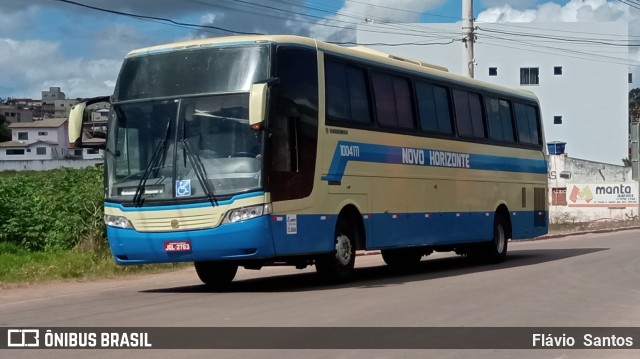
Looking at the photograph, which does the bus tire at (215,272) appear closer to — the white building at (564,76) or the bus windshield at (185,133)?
the bus windshield at (185,133)

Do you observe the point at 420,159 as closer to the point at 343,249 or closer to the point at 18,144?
the point at 343,249

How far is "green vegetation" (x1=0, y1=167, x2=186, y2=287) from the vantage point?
19.1 m

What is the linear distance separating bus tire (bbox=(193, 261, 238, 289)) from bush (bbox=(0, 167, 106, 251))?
5.55m

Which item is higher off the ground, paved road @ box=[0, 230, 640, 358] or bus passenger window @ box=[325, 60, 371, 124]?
bus passenger window @ box=[325, 60, 371, 124]

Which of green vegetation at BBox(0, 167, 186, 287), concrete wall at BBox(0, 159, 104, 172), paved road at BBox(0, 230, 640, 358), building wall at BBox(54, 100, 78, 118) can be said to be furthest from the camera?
building wall at BBox(54, 100, 78, 118)

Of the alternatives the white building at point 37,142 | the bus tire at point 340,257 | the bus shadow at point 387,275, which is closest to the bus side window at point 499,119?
the bus shadow at point 387,275

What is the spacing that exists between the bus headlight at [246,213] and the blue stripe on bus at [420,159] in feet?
5.50

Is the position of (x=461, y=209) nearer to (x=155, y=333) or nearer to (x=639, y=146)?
(x=155, y=333)

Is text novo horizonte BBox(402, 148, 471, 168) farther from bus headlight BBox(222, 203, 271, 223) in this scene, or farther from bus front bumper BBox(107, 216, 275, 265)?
bus front bumper BBox(107, 216, 275, 265)

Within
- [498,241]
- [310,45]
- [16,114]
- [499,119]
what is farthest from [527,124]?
[16,114]

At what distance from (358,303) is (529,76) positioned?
66.4 m

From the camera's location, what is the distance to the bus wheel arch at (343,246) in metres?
15.6

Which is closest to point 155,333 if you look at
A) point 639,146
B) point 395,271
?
point 395,271

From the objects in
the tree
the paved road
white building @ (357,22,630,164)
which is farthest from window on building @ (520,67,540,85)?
the tree
